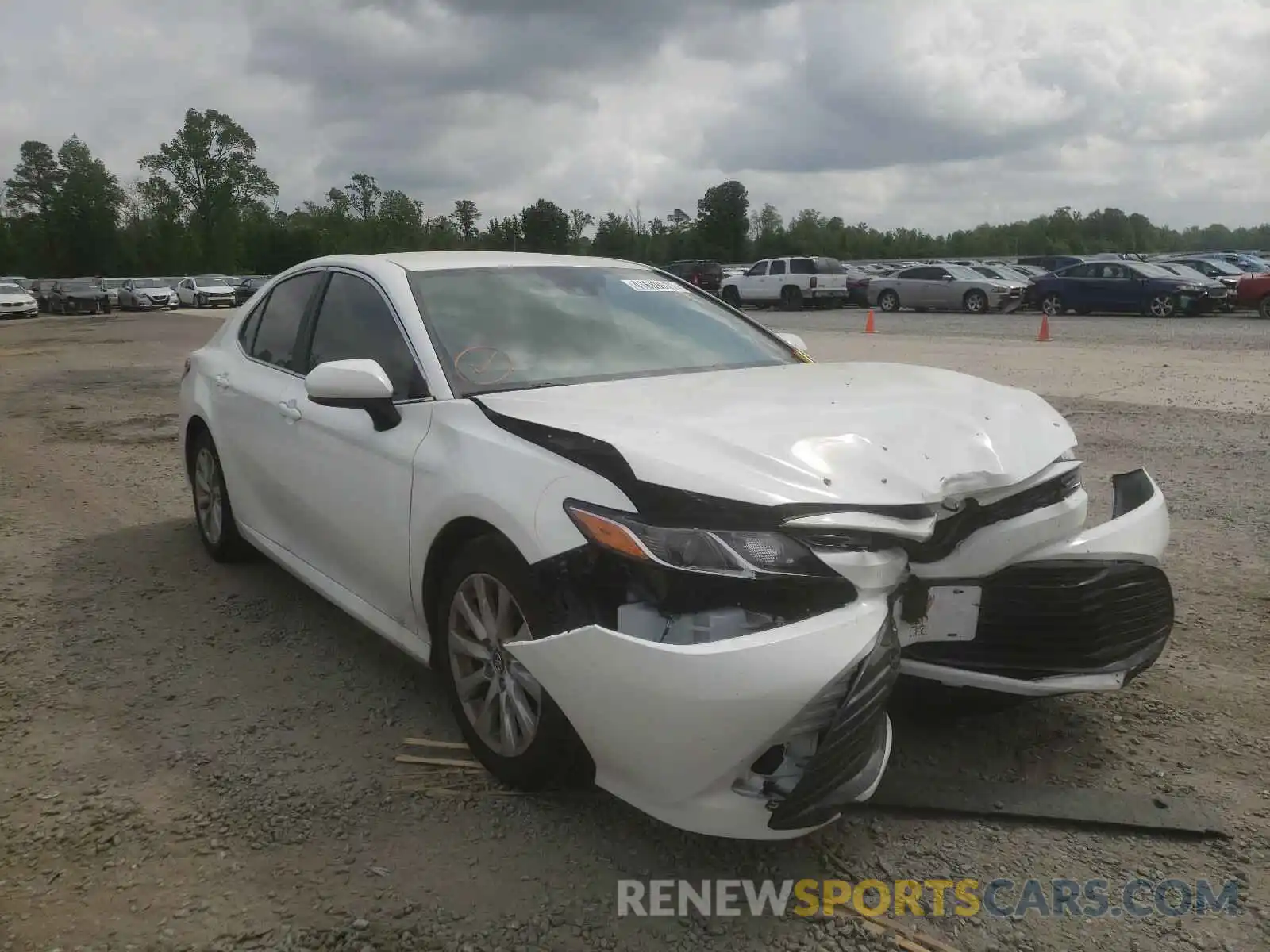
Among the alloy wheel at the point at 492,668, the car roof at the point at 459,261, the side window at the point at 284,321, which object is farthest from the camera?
the side window at the point at 284,321

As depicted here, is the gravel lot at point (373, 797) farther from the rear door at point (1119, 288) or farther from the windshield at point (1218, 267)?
the windshield at point (1218, 267)

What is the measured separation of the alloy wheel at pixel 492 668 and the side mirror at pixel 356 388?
0.71m

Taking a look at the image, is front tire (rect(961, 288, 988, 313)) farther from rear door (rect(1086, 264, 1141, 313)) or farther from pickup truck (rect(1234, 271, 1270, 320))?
pickup truck (rect(1234, 271, 1270, 320))

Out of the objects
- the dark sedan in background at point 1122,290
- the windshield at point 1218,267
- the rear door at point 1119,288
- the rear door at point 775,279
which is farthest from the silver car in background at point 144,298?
the windshield at point 1218,267

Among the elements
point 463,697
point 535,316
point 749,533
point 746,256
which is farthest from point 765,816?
point 746,256

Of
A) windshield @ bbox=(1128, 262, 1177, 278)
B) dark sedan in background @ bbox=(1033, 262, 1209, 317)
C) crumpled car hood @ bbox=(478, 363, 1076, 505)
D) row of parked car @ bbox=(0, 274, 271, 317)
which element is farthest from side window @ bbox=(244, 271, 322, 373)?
row of parked car @ bbox=(0, 274, 271, 317)

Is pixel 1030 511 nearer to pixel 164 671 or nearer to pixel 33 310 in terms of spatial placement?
pixel 164 671

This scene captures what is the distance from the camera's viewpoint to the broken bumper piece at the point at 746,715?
2396 mm

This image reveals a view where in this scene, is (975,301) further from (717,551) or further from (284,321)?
(717,551)

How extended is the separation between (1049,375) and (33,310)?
40.4 metres

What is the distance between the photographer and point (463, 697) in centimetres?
327

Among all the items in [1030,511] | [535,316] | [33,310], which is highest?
[535,316]

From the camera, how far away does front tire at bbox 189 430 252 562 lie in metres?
5.24

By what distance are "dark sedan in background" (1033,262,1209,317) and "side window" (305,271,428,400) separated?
25797 millimetres
